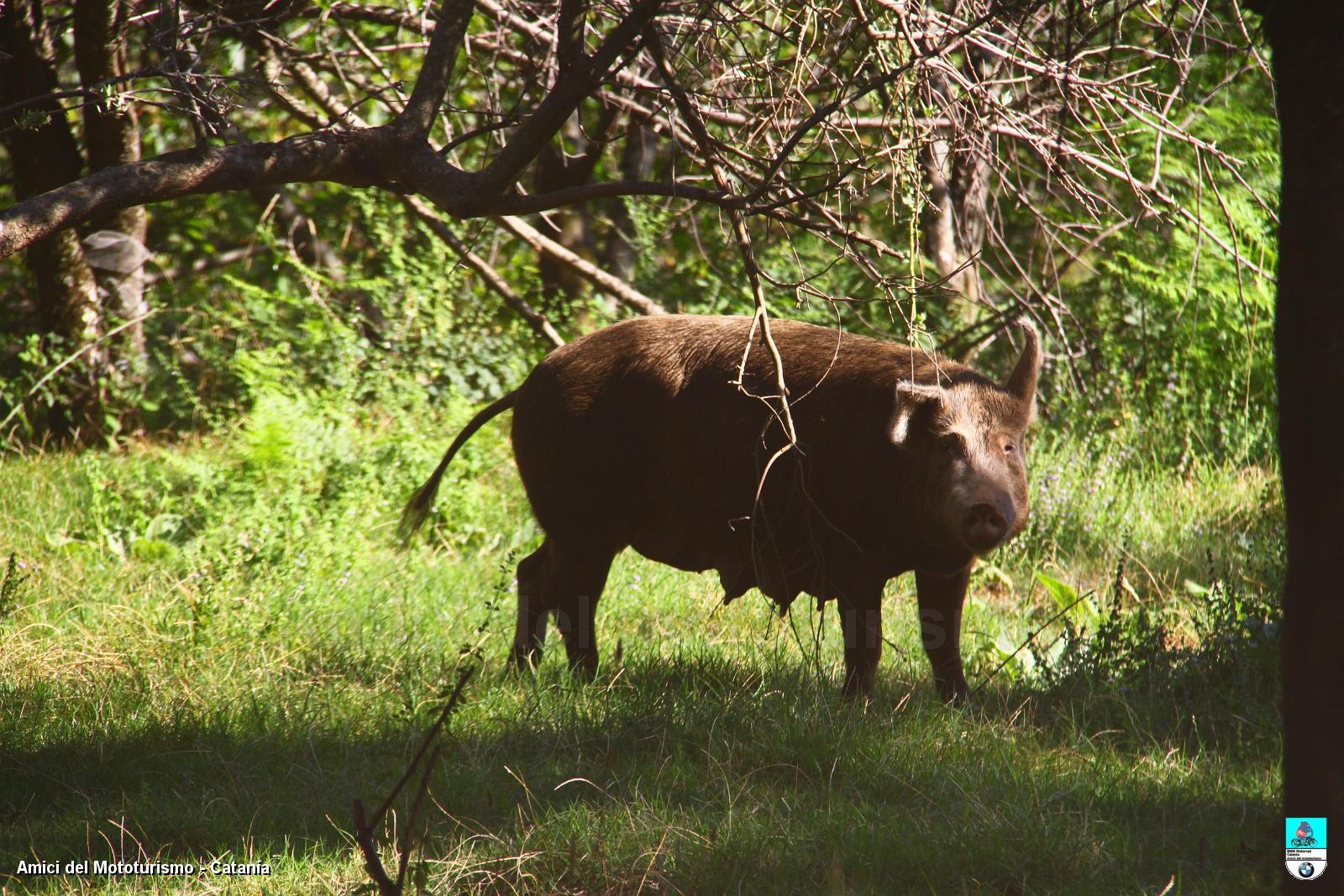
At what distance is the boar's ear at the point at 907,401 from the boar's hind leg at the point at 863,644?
0.72 m

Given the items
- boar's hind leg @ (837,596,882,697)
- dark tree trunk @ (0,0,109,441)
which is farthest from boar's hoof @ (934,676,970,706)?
dark tree trunk @ (0,0,109,441)

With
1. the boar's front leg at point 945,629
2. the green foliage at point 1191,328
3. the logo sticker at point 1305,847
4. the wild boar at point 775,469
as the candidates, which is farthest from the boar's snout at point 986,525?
the green foliage at point 1191,328

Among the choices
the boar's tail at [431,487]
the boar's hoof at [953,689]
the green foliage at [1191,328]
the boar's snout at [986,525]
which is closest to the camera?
the boar's snout at [986,525]

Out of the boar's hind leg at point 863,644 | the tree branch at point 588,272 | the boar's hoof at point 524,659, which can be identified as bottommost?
the boar's hoof at point 524,659

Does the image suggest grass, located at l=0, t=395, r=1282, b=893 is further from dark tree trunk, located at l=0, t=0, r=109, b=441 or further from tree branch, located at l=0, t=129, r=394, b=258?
tree branch, located at l=0, t=129, r=394, b=258

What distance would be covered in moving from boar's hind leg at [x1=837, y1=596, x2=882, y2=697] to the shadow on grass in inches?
4.2

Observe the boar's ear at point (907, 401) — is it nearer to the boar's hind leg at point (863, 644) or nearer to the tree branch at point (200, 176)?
the boar's hind leg at point (863, 644)

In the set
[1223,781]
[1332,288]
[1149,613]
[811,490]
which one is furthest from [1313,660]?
[1149,613]

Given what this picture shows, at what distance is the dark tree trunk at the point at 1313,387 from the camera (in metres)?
2.21

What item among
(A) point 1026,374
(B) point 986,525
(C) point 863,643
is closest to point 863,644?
(C) point 863,643

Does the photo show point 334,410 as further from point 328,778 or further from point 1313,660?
point 1313,660

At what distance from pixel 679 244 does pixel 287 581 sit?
18.2 feet

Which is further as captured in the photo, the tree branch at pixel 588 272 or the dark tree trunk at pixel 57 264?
the dark tree trunk at pixel 57 264

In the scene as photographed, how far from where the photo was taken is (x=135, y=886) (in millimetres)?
3557
